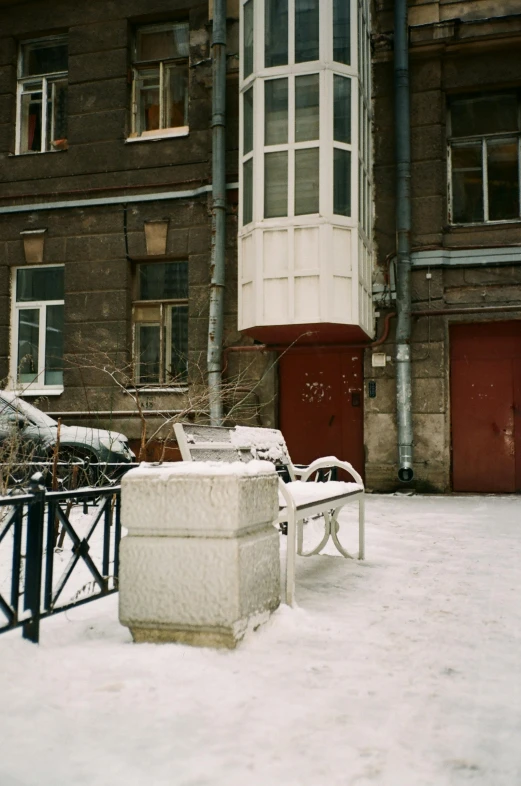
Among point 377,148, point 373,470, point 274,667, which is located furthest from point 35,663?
point 377,148

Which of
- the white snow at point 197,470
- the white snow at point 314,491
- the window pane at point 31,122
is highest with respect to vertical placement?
the window pane at point 31,122

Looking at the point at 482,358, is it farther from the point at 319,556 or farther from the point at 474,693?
the point at 474,693

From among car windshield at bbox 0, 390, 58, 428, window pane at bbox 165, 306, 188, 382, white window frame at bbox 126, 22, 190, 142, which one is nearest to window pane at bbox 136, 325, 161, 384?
window pane at bbox 165, 306, 188, 382

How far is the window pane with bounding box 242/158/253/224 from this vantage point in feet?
32.1

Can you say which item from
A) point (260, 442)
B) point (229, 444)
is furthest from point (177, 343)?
point (229, 444)

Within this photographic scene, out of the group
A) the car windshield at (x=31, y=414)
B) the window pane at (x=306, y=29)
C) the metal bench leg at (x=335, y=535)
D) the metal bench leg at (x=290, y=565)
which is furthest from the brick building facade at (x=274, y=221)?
the metal bench leg at (x=290, y=565)

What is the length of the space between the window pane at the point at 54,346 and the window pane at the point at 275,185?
4220 mm

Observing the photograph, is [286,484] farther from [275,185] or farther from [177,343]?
[177,343]

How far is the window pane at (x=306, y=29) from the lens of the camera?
9547 mm

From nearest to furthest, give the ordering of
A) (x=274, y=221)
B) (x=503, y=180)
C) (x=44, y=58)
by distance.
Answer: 1. (x=274, y=221)
2. (x=503, y=180)
3. (x=44, y=58)

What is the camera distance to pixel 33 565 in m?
3.01

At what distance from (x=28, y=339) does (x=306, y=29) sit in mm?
6443

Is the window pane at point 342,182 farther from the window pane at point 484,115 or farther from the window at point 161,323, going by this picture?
the window at point 161,323

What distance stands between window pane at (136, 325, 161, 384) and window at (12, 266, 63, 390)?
136 cm
